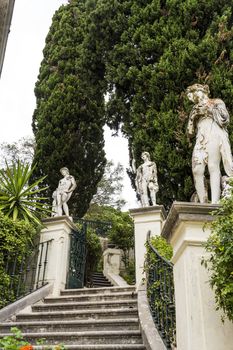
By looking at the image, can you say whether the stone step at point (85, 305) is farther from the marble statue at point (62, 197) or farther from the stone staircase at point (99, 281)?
the stone staircase at point (99, 281)

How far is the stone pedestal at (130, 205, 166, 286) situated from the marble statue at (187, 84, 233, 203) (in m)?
3.39

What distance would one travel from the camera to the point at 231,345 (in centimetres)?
254

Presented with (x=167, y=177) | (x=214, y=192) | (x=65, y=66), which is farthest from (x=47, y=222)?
(x=65, y=66)

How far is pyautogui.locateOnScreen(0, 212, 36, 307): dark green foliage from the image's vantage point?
638cm

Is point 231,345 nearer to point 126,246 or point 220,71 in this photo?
point 220,71

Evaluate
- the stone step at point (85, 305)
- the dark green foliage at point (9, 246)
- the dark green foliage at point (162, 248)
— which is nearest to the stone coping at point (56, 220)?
the dark green foliage at point (9, 246)

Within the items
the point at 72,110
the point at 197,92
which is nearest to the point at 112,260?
the point at 72,110

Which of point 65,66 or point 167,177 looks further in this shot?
point 65,66

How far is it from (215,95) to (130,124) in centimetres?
333

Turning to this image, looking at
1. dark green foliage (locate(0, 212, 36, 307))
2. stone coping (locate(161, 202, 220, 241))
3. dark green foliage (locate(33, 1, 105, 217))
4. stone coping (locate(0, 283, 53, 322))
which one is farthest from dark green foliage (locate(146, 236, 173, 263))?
dark green foliage (locate(33, 1, 105, 217))

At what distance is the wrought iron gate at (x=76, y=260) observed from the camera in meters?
7.96

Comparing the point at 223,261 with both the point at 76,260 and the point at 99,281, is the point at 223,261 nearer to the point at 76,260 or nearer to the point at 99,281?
the point at 76,260

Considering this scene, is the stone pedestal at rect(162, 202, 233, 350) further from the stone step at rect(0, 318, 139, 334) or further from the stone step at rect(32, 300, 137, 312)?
the stone step at rect(32, 300, 137, 312)

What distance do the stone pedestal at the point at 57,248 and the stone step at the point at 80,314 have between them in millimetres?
1327
